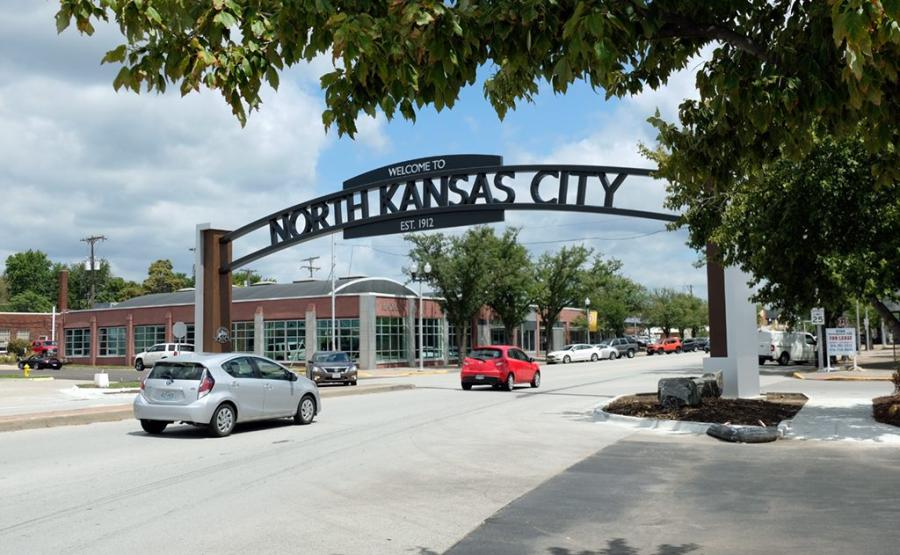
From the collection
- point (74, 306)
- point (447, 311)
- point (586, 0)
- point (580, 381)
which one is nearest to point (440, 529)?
point (586, 0)

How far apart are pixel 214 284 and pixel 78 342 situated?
49.4m

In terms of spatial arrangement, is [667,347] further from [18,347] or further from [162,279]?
[162,279]

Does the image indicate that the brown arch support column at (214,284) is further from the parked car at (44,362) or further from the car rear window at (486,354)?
the parked car at (44,362)

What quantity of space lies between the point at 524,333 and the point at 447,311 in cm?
2295

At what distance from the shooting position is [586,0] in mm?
4168

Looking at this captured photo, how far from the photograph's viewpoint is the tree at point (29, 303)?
123269 mm

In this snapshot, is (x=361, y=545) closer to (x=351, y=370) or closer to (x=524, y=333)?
(x=351, y=370)

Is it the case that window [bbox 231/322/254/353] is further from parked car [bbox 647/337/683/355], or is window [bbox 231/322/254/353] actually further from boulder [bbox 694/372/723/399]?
boulder [bbox 694/372/723/399]

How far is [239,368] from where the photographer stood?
14.7 m

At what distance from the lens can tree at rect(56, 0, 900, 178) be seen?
163 inches

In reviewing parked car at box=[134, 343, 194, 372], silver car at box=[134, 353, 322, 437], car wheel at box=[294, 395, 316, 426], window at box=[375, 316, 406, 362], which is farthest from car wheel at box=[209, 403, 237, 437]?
window at box=[375, 316, 406, 362]

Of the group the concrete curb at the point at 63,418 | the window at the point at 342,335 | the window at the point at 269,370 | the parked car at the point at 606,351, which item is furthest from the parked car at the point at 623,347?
the window at the point at 269,370

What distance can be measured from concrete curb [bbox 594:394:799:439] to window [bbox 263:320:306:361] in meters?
38.9

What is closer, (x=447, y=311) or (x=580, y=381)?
(x=580, y=381)
